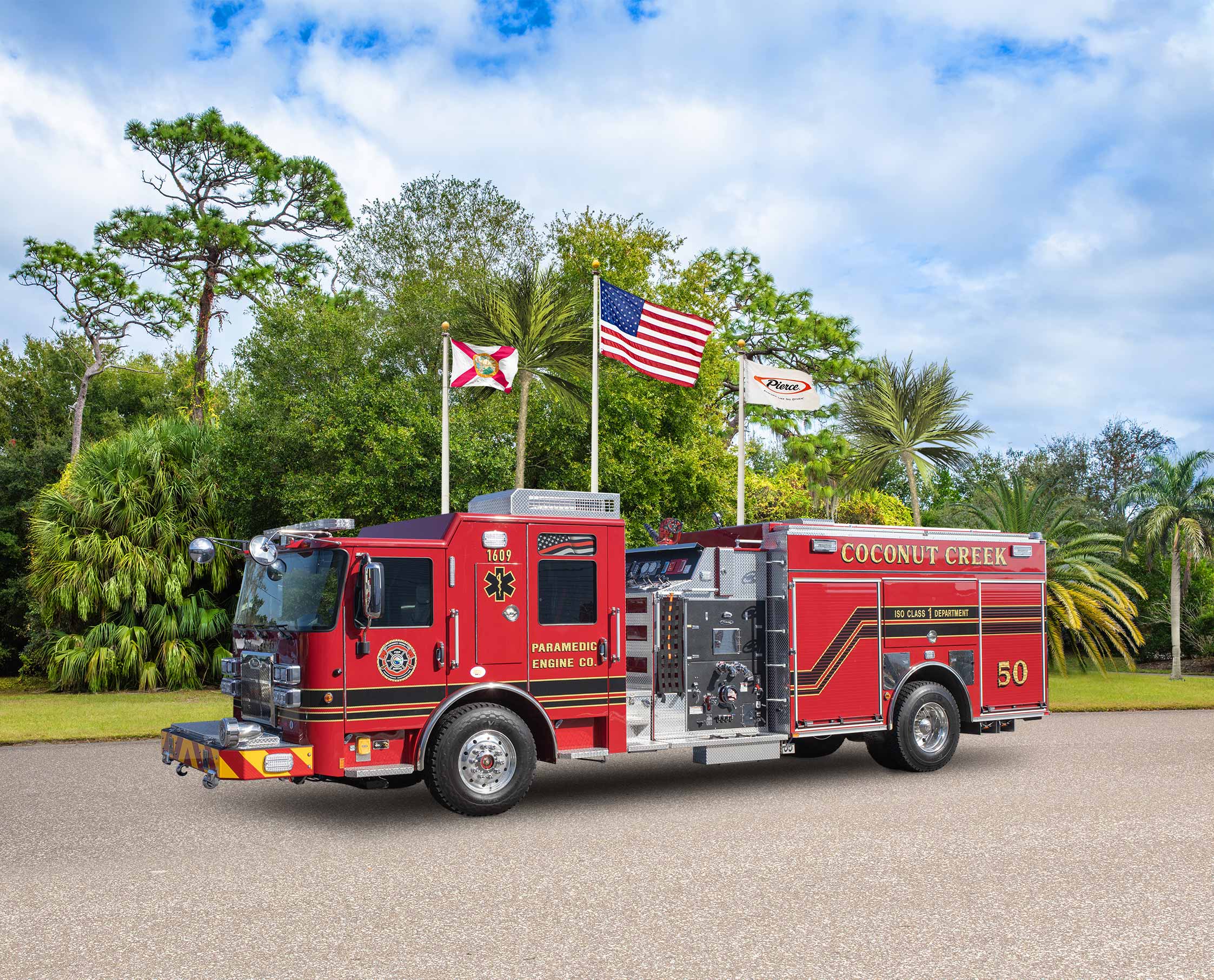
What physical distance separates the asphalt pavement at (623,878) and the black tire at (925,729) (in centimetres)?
26

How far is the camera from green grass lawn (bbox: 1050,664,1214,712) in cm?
1930

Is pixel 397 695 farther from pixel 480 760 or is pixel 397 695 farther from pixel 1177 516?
pixel 1177 516

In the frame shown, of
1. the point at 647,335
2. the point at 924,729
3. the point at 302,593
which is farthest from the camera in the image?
the point at 647,335

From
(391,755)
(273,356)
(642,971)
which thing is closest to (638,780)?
(391,755)

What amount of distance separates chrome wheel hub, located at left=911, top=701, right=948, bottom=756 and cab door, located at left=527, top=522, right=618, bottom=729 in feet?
13.2

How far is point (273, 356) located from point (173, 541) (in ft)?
14.1

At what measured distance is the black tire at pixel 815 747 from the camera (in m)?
13.0

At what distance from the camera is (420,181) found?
32906mm

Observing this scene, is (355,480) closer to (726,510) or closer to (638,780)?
(726,510)

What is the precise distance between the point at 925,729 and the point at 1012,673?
1.46 metres

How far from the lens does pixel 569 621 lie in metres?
9.76

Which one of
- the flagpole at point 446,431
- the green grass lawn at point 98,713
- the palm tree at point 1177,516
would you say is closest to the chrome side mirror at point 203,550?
the flagpole at point 446,431

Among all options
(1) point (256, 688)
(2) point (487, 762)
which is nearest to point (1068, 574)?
(2) point (487, 762)

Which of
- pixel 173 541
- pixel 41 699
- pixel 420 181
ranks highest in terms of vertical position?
pixel 420 181
